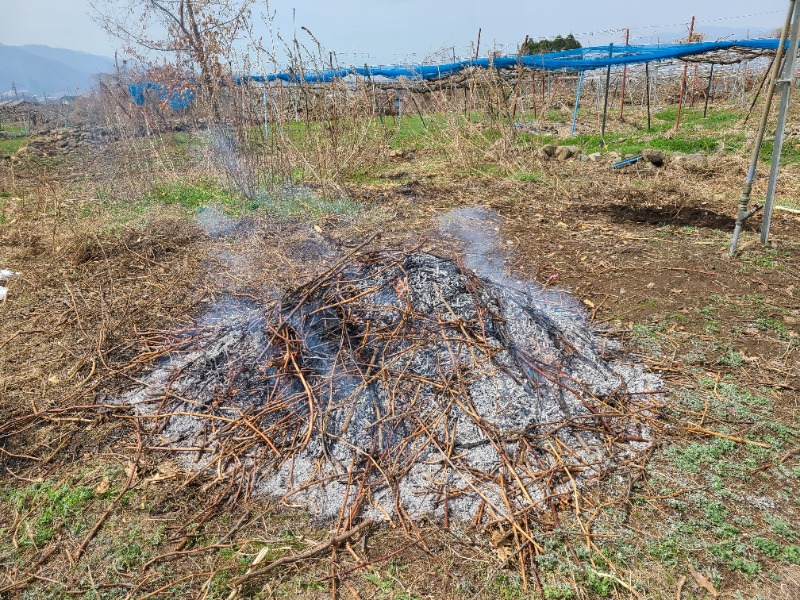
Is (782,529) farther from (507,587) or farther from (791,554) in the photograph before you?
(507,587)

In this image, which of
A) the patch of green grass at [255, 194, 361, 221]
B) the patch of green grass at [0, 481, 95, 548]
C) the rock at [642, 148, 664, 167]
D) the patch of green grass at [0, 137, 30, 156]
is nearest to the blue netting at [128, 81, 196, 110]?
the patch of green grass at [255, 194, 361, 221]

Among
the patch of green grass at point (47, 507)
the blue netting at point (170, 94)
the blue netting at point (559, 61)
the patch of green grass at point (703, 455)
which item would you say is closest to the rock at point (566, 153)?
the blue netting at point (559, 61)

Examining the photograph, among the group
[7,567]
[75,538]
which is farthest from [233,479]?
[7,567]

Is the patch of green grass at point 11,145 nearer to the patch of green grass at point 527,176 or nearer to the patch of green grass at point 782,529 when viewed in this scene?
the patch of green grass at point 527,176

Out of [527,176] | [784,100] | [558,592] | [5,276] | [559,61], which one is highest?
[559,61]

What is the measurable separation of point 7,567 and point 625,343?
3.45 m

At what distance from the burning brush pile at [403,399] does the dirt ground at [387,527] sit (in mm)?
154

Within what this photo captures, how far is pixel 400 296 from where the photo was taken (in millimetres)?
3129

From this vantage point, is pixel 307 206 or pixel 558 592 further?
pixel 307 206

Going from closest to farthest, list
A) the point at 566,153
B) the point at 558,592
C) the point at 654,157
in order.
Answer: the point at 558,592, the point at 654,157, the point at 566,153

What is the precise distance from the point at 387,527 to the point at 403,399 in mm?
701

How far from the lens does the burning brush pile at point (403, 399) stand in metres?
2.40

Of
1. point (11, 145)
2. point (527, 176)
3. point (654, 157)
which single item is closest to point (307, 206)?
point (527, 176)

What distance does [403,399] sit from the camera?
2746 millimetres
